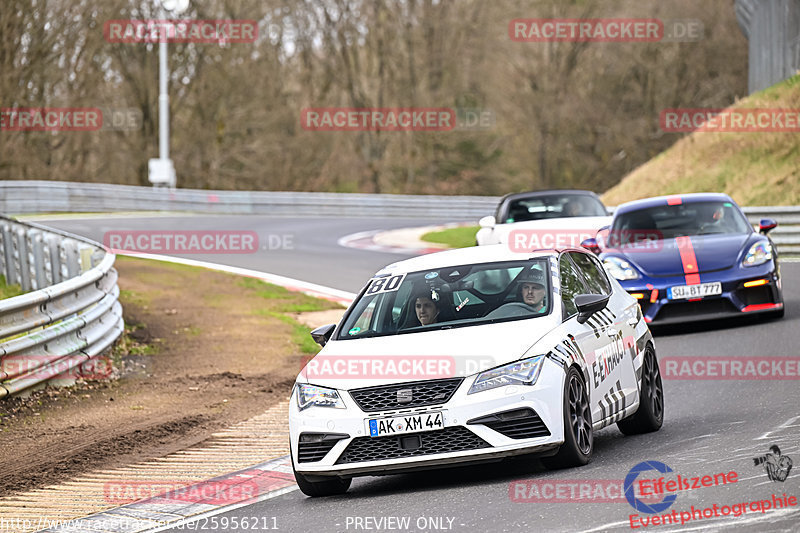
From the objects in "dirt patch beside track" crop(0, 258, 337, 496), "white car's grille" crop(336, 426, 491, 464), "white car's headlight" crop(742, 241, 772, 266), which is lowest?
"dirt patch beside track" crop(0, 258, 337, 496)

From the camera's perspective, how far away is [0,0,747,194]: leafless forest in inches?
2103

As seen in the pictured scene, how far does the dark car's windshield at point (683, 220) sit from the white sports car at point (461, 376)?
658 cm

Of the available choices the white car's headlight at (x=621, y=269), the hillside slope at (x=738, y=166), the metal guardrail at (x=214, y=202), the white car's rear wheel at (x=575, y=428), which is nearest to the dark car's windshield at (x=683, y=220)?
the white car's headlight at (x=621, y=269)

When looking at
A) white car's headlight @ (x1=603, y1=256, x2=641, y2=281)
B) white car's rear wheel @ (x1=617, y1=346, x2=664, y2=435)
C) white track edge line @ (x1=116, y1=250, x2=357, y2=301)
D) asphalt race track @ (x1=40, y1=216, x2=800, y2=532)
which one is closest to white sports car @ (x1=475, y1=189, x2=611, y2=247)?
white track edge line @ (x1=116, y1=250, x2=357, y2=301)

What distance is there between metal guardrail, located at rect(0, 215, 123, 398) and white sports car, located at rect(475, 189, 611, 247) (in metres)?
5.75

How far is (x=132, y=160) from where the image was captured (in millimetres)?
54156

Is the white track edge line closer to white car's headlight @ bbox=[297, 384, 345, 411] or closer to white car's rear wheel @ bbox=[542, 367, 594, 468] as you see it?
white car's headlight @ bbox=[297, 384, 345, 411]

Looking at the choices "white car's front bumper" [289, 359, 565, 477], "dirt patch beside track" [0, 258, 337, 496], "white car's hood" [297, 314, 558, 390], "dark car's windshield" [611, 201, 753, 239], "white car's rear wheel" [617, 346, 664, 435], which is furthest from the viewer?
"dark car's windshield" [611, 201, 753, 239]

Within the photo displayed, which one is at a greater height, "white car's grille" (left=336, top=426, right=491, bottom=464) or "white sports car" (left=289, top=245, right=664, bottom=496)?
"white sports car" (left=289, top=245, right=664, bottom=496)

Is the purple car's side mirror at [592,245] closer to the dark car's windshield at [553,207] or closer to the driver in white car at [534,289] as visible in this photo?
the dark car's windshield at [553,207]

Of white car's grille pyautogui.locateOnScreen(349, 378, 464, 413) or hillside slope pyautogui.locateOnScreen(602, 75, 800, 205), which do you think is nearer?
white car's grille pyautogui.locateOnScreen(349, 378, 464, 413)

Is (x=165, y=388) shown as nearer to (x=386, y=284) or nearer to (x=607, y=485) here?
(x=386, y=284)

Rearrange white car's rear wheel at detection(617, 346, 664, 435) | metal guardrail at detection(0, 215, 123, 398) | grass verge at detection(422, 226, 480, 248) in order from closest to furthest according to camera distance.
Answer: white car's rear wheel at detection(617, 346, 664, 435)
metal guardrail at detection(0, 215, 123, 398)
grass verge at detection(422, 226, 480, 248)

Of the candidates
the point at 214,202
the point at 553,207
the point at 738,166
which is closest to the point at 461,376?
the point at 553,207
